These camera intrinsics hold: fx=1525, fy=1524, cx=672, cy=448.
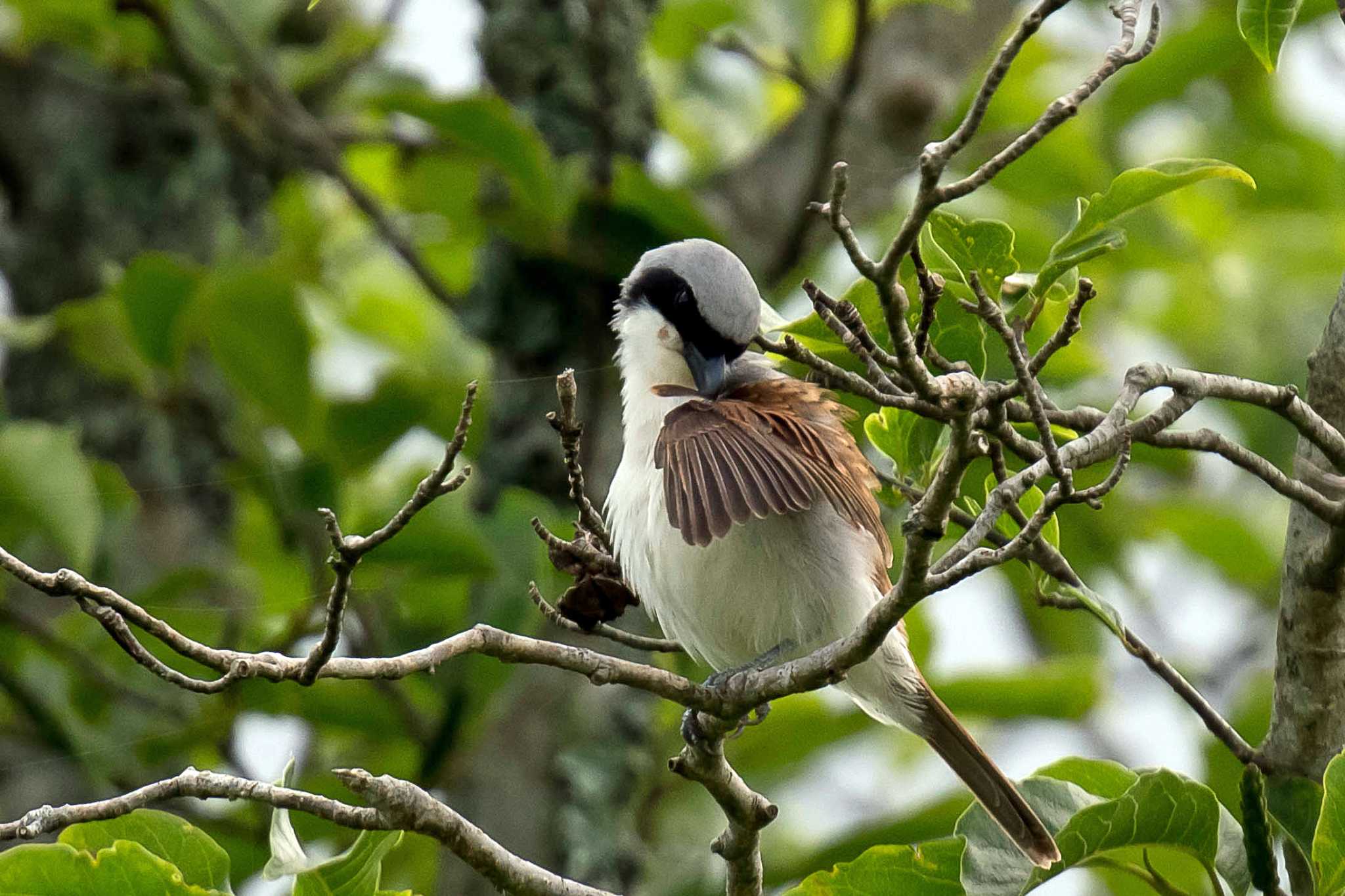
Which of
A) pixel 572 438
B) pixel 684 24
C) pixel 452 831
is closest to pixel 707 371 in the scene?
pixel 572 438

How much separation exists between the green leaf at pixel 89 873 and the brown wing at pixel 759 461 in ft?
2.68

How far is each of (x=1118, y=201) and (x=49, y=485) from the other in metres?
2.77

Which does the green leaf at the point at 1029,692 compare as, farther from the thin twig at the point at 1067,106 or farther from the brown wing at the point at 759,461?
the thin twig at the point at 1067,106

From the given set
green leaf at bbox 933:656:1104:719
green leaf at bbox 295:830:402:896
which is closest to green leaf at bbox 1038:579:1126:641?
green leaf at bbox 295:830:402:896

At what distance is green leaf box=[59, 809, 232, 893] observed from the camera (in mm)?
2055

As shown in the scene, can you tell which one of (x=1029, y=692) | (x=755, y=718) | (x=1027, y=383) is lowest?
(x=1027, y=383)

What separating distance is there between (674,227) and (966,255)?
6.35ft

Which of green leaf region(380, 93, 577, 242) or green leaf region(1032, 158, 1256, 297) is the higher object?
green leaf region(380, 93, 577, 242)

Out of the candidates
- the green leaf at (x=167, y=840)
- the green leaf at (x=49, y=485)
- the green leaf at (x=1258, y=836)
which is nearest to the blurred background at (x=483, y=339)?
the green leaf at (x=49, y=485)

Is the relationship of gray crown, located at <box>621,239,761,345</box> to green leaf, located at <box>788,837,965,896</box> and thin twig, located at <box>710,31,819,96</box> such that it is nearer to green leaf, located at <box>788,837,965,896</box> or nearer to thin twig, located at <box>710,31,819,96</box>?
green leaf, located at <box>788,837,965,896</box>

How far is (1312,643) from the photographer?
2.33 m

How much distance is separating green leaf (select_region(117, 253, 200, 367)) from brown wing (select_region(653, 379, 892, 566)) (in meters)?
1.99

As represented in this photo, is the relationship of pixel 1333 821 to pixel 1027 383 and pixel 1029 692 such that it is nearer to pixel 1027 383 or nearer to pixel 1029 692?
pixel 1027 383

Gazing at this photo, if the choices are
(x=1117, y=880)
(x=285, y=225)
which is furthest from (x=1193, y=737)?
(x=285, y=225)
